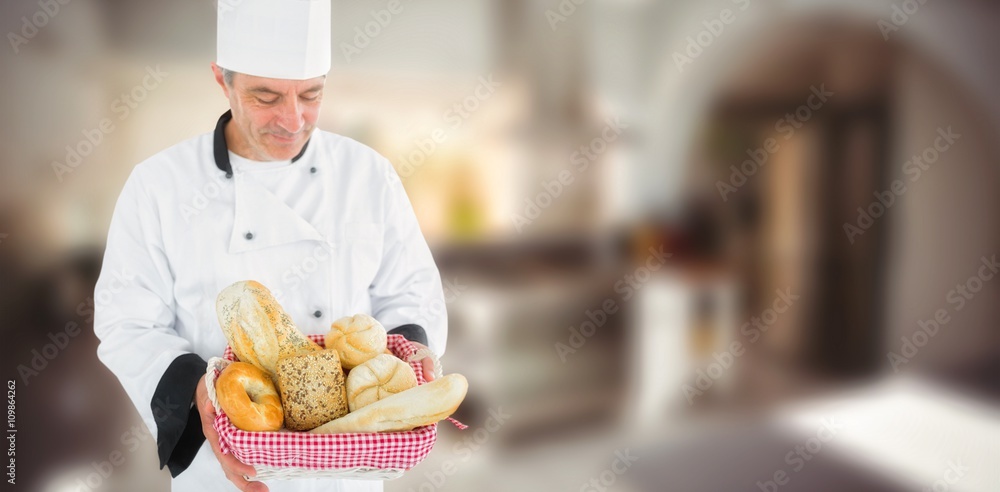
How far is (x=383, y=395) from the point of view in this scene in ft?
4.43

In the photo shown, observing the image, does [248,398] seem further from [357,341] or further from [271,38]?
[271,38]

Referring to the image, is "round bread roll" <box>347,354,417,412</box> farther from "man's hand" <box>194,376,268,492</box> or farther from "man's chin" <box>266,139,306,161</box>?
"man's chin" <box>266,139,306,161</box>

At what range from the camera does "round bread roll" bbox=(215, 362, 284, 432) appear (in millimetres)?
1268

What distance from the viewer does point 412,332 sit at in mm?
1889

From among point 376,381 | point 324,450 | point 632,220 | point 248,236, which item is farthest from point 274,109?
point 632,220

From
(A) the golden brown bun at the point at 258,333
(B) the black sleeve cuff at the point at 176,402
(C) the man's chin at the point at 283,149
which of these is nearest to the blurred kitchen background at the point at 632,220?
(C) the man's chin at the point at 283,149

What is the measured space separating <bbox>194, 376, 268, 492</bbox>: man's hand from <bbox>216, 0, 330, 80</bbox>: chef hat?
25.5 inches

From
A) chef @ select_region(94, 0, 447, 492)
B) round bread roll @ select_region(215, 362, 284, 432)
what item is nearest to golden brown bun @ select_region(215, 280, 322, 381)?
round bread roll @ select_region(215, 362, 284, 432)

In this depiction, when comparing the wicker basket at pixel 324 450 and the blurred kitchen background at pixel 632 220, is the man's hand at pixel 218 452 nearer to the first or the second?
the wicker basket at pixel 324 450

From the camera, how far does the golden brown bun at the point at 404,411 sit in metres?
1.29

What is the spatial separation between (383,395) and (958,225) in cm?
215

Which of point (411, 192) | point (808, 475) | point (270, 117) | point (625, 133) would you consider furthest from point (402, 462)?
point (808, 475)

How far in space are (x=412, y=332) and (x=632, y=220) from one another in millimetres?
851

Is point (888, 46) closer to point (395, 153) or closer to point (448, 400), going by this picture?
point (395, 153)
